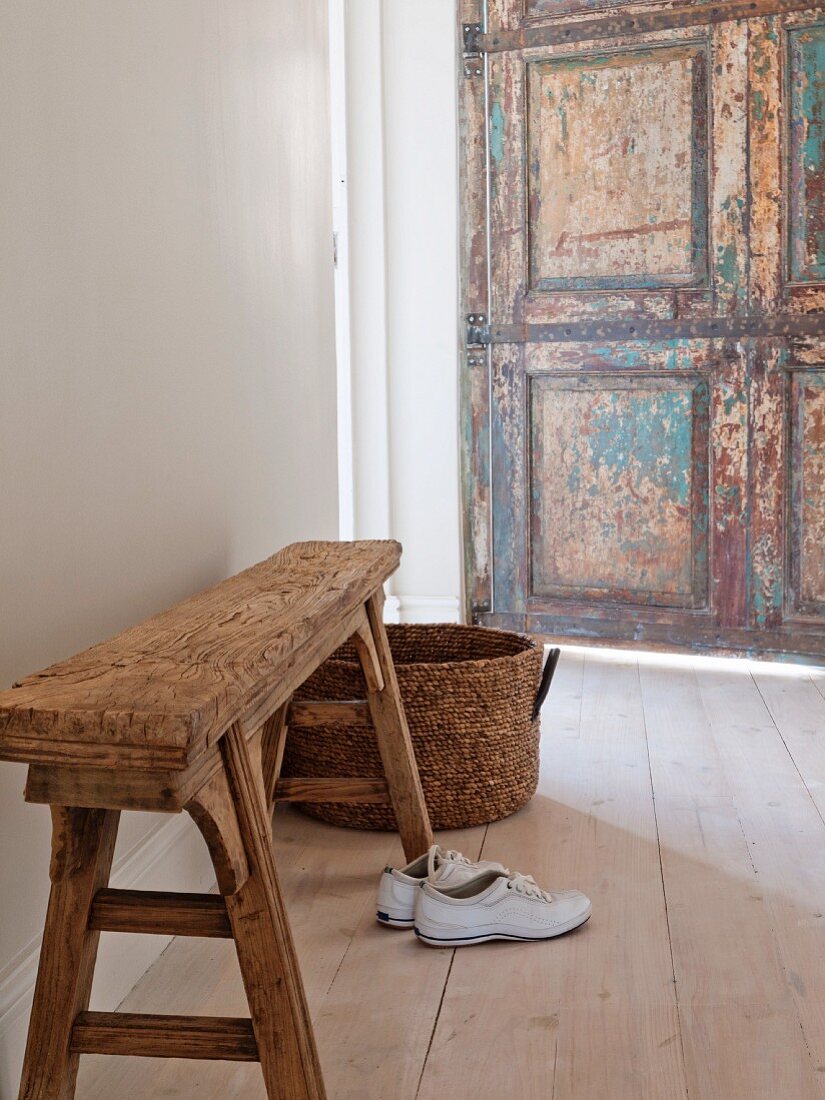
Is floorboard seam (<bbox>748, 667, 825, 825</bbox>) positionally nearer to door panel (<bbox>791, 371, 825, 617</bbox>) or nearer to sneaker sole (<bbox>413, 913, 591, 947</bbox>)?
door panel (<bbox>791, 371, 825, 617</bbox>)

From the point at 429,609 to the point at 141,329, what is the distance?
7.30 ft

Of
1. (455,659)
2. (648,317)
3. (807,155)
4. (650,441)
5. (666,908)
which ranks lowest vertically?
(666,908)

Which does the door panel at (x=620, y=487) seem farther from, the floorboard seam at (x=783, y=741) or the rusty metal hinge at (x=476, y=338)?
the floorboard seam at (x=783, y=741)

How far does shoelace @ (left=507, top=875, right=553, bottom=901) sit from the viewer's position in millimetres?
1769

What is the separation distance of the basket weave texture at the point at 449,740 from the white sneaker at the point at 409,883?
342 mm

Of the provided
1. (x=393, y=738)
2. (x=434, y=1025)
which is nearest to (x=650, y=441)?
(x=393, y=738)

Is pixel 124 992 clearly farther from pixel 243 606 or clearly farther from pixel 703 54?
pixel 703 54

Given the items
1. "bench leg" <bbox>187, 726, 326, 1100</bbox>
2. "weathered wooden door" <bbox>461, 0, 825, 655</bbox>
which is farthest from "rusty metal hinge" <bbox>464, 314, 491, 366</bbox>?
"bench leg" <bbox>187, 726, 326, 1100</bbox>

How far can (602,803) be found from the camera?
232 centimetres

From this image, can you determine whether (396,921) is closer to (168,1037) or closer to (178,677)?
(168,1037)

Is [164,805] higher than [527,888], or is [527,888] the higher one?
[164,805]

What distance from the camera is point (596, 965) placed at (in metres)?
1.67

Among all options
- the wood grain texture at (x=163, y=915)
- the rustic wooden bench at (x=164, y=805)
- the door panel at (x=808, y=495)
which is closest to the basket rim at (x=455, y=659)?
the rustic wooden bench at (x=164, y=805)

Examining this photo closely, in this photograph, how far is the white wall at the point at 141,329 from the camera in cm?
134
